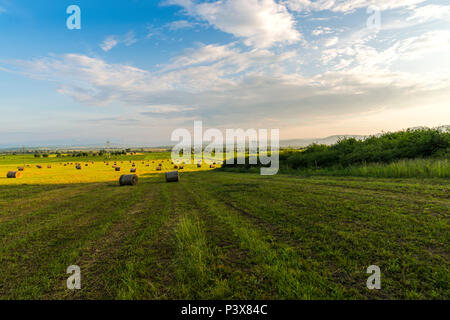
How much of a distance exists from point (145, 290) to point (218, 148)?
121m

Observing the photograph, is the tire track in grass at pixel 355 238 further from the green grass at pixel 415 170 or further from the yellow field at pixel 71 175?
the yellow field at pixel 71 175

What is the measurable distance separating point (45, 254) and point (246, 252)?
19.5ft

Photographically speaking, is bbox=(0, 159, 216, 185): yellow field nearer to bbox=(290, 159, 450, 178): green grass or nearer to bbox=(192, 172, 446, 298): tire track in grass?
bbox=(192, 172, 446, 298): tire track in grass

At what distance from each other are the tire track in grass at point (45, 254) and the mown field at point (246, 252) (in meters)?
0.03

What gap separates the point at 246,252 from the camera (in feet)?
17.6

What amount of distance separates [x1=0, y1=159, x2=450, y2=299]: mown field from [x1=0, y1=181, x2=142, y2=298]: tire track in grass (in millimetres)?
29

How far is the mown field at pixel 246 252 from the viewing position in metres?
3.82

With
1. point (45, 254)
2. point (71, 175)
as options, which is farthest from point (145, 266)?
point (71, 175)

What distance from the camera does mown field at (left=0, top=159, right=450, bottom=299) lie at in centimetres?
382
